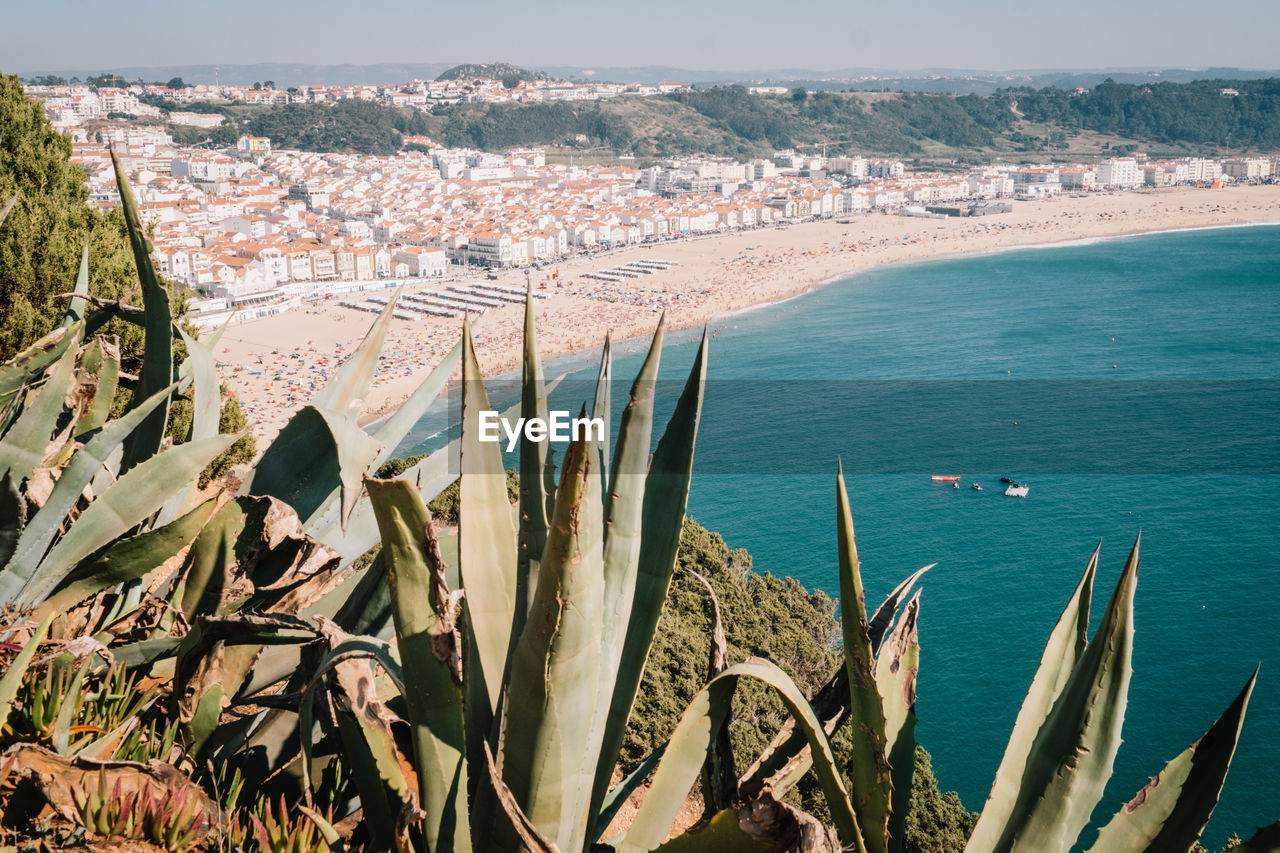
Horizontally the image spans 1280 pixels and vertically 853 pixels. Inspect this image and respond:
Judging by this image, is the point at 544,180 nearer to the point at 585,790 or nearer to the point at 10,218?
the point at 10,218

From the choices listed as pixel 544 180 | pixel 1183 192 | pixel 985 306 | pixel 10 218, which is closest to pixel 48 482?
pixel 10 218

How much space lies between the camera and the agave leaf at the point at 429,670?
1.26 m

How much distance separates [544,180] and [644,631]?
7308 cm

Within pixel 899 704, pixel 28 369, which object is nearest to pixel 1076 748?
pixel 899 704

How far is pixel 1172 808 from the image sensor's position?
1.32m

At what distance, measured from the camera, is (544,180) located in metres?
71.8

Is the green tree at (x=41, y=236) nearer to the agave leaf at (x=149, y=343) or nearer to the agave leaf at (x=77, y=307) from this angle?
the agave leaf at (x=77, y=307)

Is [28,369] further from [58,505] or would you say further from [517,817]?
[517,817]

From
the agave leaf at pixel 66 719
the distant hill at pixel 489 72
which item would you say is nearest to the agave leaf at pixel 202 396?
the agave leaf at pixel 66 719

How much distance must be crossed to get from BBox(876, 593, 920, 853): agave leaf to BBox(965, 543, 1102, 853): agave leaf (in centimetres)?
12

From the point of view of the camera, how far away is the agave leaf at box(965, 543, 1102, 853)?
1357mm

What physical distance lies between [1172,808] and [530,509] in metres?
0.95

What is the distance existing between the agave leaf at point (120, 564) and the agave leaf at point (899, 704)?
1.29 meters

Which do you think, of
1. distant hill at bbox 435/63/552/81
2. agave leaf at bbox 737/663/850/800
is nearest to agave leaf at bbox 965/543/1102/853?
agave leaf at bbox 737/663/850/800
